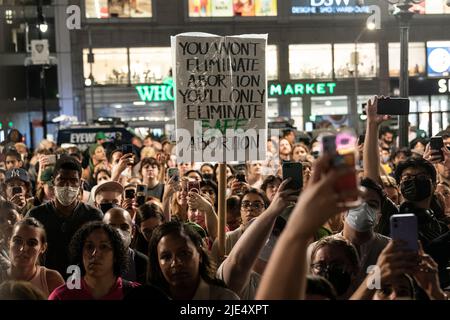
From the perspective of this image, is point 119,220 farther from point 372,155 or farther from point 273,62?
point 273,62

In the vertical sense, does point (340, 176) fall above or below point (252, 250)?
above

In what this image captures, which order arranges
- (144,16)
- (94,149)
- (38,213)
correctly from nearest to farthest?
(38,213), (94,149), (144,16)

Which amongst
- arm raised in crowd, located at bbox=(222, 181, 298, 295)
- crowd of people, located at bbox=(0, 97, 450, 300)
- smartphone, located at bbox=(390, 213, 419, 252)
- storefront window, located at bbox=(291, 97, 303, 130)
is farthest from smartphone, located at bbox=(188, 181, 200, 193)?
storefront window, located at bbox=(291, 97, 303, 130)

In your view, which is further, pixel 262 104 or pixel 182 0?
pixel 182 0

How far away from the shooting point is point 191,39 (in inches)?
208

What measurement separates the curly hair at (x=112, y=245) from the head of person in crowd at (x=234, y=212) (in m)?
2.34

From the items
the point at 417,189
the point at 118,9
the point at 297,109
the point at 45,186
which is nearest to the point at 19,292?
the point at 417,189

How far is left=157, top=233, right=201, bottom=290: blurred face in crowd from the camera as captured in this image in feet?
11.7

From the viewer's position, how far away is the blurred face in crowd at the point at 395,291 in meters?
3.14

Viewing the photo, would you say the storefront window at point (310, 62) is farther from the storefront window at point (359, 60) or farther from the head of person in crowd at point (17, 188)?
the head of person in crowd at point (17, 188)

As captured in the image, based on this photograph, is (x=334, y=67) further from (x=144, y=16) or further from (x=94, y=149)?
(x=94, y=149)

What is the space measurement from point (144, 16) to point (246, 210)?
1294 inches
